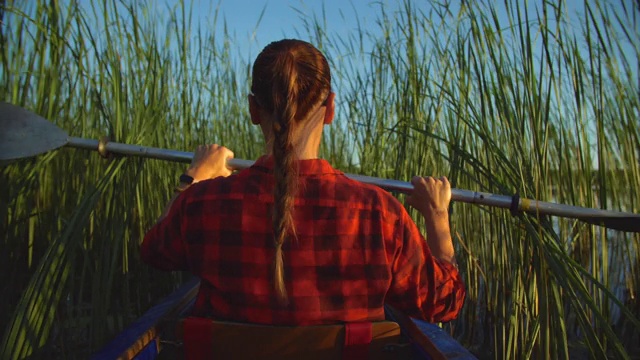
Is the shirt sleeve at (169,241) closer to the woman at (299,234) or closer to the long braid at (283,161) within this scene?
the woman at (299,234)

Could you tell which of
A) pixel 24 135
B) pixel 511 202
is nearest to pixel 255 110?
pixel 511 202

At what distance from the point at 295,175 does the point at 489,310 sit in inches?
69.0

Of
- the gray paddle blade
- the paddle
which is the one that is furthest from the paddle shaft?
the gray paddle blade

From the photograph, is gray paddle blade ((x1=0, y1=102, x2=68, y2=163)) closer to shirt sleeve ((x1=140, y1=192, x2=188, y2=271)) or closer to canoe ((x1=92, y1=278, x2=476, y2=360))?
canoe ((x1=92, y1=278, x2=476, y2=360))

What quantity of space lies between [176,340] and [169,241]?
0.36m

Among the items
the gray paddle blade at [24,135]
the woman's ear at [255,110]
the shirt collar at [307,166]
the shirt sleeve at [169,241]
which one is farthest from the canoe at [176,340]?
the gray paddle blade at [24,135]

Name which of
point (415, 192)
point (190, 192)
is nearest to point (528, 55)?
point (415, 192)

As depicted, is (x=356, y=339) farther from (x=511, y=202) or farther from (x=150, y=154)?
(x=150, y=154)

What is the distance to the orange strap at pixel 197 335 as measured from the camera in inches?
44.0

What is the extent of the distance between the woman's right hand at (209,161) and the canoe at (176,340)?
0.41 m

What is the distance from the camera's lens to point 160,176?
2.61m

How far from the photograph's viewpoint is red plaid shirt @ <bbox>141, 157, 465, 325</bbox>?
3.61 feet

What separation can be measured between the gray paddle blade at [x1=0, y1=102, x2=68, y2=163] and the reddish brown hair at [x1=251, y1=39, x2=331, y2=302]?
1.04 meters

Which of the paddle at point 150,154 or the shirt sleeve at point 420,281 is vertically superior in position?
the paddle at point 150,154
